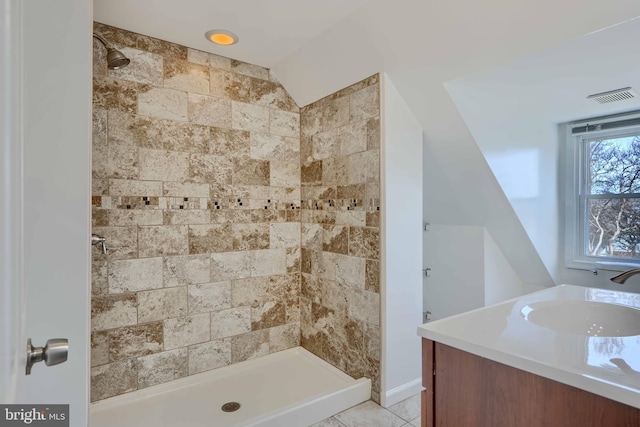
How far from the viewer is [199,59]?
2.47m

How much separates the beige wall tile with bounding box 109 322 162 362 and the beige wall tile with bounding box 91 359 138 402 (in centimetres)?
5

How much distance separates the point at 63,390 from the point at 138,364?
1.19 m

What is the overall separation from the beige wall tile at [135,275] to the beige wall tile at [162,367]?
48cm

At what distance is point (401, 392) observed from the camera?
230 centimetres

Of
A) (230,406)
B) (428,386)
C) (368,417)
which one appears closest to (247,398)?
(230,406)

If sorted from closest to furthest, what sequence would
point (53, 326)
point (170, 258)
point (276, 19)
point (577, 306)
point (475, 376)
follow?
1. point (475, 376)
2. point (53, 326)
3. point (577, 306)
4. point (276, 19)
5. point (170, 258)

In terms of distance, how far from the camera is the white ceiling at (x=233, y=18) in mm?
1921

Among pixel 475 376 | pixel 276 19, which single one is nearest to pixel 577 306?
pixel 475 376

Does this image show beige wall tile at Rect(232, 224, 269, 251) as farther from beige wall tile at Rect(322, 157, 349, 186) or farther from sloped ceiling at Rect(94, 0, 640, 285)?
sloped ceiling at Rect(94, 0, 640, 285)

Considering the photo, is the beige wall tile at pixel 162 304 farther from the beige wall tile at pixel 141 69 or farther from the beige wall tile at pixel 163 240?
the beige wall tile at pixel 141 69

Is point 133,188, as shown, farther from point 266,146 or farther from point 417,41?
point 417,41

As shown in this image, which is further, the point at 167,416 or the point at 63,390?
the point at 167,416

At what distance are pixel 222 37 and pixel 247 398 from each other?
2417mm

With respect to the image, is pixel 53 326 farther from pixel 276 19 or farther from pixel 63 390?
pixel 276 19
